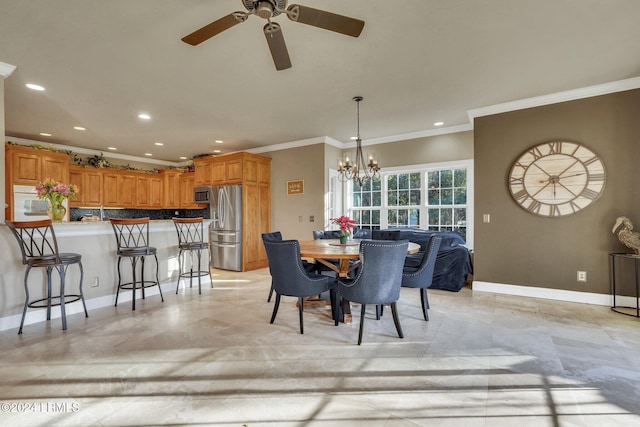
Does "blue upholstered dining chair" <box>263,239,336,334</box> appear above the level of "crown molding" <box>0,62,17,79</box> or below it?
below

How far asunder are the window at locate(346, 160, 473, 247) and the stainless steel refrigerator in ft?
7.68

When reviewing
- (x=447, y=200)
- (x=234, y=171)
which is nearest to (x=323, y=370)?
(x=447, y=200)

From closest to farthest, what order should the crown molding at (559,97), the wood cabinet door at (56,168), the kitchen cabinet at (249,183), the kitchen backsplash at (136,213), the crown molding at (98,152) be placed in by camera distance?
the crown molding at (559,97) → the wood cabinet door at (56,168) → the crown molding at (98,152) → the kitchen cabinet at (249,183) → the kitchen backsplash at (136,213)

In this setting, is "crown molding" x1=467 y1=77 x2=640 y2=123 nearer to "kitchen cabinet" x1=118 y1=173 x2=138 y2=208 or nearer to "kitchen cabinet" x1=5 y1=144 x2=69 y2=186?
"kitchen cabinet" x1=5 y1=144 x2=69 y2=186

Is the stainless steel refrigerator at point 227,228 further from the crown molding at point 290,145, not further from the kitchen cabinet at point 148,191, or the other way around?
the kitchen cabinet at point 148,191

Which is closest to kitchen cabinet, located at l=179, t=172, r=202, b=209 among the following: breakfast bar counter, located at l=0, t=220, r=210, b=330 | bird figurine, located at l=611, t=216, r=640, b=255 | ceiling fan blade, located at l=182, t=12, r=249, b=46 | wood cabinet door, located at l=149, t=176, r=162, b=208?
wood cabinet door, located at l=149, t=176, r=162, b=208

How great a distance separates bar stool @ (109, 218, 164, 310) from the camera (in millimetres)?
3488

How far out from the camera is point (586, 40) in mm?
2578

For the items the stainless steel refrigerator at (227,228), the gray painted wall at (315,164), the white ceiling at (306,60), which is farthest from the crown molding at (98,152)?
the gray painted wall at (315,164)

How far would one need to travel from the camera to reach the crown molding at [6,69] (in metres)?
2.85

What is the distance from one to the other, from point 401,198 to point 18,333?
560cm

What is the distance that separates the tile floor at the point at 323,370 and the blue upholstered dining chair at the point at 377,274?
1.28 feet

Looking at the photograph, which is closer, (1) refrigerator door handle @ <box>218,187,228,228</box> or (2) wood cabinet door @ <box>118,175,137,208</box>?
(1) refrigerator door handle @ <box>218,187,228,228</box>

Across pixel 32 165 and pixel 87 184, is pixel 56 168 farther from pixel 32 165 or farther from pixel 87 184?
pixel 87 184
